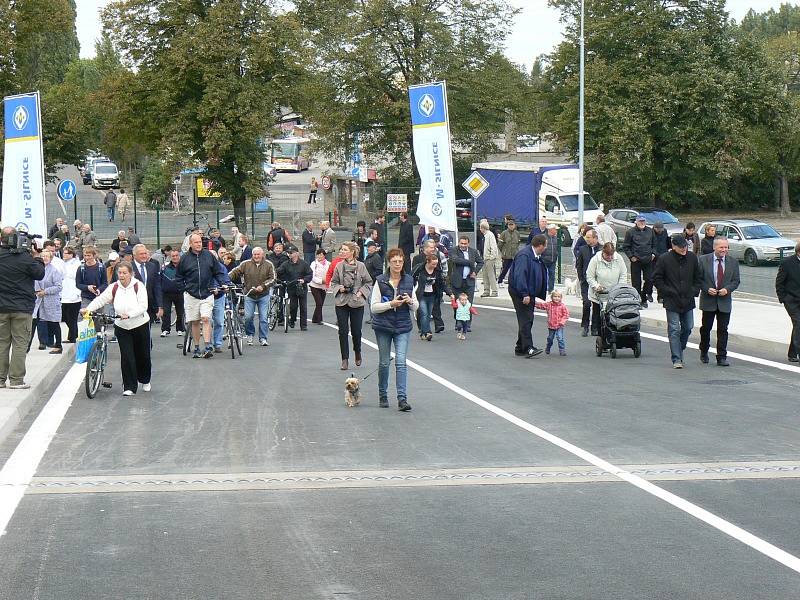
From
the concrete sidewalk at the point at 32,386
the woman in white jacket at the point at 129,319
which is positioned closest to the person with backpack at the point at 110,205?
the concrete sidewalk at the point at 32,386

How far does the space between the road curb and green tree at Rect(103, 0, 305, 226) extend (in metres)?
33.2

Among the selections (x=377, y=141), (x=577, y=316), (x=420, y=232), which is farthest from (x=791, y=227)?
(x=577, y=316)

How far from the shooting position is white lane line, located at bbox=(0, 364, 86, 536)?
349 inches

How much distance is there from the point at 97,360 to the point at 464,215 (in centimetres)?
4272

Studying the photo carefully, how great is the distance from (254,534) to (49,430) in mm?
5160

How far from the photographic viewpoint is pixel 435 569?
A: 6961 millimetres

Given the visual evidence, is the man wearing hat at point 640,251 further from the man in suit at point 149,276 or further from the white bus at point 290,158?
the white bus at point 290,158

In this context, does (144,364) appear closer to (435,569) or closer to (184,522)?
(184,522)

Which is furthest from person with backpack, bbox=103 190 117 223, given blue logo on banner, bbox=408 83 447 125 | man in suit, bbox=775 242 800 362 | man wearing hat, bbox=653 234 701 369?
man in suit, bbox=775 242 800 362

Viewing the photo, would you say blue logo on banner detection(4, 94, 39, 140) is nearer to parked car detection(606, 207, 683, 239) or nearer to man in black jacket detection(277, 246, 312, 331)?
man in black jacket detection(277, 246, 312, 331)

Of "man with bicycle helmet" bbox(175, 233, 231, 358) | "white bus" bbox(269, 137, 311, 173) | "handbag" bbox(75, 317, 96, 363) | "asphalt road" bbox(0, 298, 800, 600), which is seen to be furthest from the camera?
"white bus" bbox(269, 137, 311, 173)

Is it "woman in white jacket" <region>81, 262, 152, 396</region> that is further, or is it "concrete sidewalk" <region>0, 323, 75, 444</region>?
"woman in white jacket" <region>81, 262, 152, 396</region>

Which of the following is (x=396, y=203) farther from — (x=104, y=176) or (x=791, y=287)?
(x=104, y=176)

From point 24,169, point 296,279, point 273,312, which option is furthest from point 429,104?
point 24,169
